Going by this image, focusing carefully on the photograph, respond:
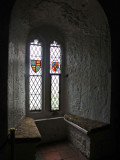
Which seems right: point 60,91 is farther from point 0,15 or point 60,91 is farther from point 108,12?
point 0,15

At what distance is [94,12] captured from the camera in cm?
268

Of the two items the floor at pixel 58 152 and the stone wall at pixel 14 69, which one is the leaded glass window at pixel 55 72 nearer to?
the floor at pixel 58 152

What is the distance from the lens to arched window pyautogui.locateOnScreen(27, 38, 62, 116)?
348 cm

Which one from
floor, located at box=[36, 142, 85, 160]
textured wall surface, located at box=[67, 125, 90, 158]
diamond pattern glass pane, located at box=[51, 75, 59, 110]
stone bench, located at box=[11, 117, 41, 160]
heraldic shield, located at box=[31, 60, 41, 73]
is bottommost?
floor, located at box=[36, 142, 85, 160]

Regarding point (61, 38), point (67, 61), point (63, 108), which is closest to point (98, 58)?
point (67, 61)

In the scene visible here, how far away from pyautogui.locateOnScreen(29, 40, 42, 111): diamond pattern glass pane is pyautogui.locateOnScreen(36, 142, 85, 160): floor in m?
0.87

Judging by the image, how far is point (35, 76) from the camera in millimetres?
3516

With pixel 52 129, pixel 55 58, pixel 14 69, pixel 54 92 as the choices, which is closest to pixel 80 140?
pixel 52 129

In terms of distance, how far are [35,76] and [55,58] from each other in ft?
2.11

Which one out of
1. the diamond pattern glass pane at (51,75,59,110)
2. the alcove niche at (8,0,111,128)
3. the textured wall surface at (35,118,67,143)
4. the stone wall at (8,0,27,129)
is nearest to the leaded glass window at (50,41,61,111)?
the diamond pattern glass pane at (51,75,59,110)

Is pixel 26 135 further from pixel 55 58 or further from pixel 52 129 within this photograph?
pixel 55 58

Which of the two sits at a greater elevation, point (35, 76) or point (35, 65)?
point (35, 65)

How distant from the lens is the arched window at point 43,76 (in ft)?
11.4

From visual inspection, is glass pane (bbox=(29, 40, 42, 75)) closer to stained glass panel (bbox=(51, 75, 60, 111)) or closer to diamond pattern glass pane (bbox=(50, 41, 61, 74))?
diamond pattern glass pane (bbox=(50, 41, 61, 74))
